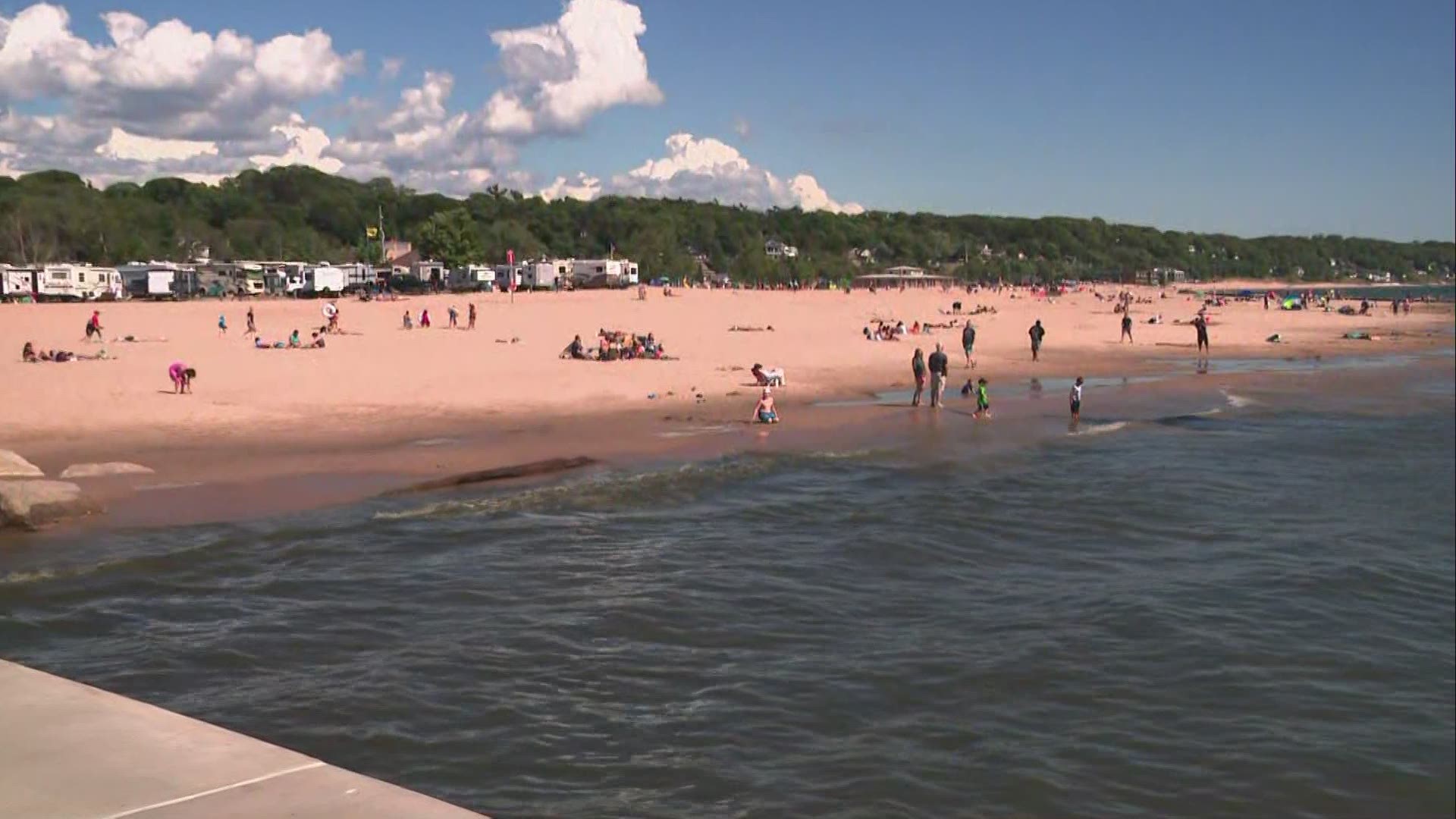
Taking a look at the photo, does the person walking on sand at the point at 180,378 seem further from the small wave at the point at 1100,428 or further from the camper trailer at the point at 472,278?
the camper trailer at the point at 472,278

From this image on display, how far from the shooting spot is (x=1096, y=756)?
336 inches

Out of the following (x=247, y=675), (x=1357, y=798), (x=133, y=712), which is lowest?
(x=1357, y=798)

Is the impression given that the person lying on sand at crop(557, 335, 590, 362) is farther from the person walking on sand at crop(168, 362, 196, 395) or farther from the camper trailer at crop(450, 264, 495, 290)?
the camper trailer at crop(450, 264, 495, 290)

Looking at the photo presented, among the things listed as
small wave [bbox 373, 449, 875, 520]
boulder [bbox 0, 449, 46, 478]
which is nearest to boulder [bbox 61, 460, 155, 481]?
boulder [bbox 0, 449, 46, 478]

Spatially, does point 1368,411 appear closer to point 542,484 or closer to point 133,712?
point 542,484

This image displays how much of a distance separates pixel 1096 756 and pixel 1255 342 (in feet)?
173

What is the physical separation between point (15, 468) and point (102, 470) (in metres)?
1.25

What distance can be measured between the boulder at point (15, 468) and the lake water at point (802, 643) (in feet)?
10.9

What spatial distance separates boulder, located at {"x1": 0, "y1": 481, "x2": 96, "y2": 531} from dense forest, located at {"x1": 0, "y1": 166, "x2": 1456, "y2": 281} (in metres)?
67.2

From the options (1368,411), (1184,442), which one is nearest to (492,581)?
(1184,442)

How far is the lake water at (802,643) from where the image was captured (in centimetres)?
811

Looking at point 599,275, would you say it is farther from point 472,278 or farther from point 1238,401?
point 1238,401

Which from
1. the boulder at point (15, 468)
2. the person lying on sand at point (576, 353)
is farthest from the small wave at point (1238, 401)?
the boulder at point (15, 468)

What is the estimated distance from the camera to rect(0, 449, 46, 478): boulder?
628 inches
